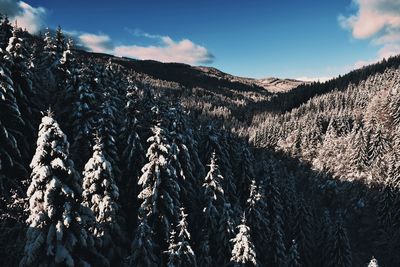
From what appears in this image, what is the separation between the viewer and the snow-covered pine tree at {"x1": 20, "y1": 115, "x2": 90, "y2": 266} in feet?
53.1

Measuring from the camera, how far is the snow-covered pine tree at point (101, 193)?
952 inches

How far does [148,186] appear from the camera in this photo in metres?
28.7

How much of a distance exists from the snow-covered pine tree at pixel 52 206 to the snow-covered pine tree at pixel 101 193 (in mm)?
7086

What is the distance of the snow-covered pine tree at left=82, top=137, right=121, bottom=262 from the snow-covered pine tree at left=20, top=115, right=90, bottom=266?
7.09 meters

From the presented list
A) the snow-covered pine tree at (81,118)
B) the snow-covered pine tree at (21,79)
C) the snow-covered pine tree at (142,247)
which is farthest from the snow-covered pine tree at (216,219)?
the snow-covered pine tree at (21,79)

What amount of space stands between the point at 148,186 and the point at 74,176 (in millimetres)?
12012

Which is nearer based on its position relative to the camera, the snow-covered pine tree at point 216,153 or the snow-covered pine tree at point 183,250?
the snow-covered pine tree at point 183,250

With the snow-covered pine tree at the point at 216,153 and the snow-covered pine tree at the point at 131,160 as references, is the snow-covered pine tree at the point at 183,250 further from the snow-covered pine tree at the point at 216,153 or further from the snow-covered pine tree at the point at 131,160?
the snow-covered pine tree at the point at 216,153

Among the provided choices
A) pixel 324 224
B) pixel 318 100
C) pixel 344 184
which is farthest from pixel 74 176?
pixel 318 100

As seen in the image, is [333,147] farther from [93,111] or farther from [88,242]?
[88,242]

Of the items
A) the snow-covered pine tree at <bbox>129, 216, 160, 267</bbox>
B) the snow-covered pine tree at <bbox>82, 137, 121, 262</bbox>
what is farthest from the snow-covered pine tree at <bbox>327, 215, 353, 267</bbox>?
the snow-covered pine tree at <bbox>82, 137, 121, 262</bbox>

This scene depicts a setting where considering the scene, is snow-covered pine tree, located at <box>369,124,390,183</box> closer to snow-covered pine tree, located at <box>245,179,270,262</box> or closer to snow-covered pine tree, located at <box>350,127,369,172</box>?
snow-covered pine tree, located at <box>350,127,369,172</box>

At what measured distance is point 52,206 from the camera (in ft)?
53.8

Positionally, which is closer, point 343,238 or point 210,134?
point 210,134
